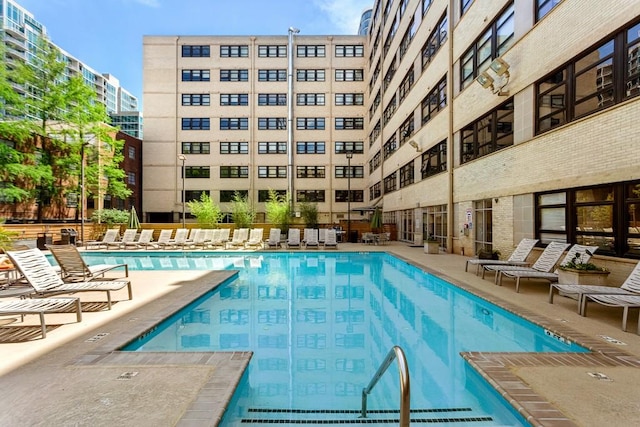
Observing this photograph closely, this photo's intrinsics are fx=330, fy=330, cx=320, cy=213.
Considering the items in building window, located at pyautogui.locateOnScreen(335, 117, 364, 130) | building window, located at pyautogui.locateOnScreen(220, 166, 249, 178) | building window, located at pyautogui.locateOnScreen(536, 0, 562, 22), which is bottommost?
building window, located at pyautogui.locateOnScreen(220, 166, 249, 178)

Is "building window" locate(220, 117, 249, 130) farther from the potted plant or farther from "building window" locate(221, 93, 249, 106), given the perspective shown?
the potted plant

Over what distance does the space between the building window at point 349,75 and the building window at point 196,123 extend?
1423 cm

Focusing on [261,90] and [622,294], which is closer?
[622,294]

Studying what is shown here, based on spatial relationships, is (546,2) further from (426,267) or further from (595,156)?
(426,267)

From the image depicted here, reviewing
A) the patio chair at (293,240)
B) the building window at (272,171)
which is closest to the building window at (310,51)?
the building window at (272,171)

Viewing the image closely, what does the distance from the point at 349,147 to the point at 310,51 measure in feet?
35.2

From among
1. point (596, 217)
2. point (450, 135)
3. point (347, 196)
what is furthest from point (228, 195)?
point (596, 217)

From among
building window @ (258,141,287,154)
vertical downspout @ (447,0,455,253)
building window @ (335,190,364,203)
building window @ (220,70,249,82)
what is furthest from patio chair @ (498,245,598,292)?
building window @ (220,70,249,82)

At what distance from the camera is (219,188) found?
33375mm

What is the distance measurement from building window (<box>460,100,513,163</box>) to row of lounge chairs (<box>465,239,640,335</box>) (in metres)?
3.89

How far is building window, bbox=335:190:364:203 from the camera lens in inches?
1352

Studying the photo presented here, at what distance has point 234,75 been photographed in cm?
3381

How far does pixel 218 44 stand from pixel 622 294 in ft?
122

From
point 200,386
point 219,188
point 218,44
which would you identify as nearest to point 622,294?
point 200,386
